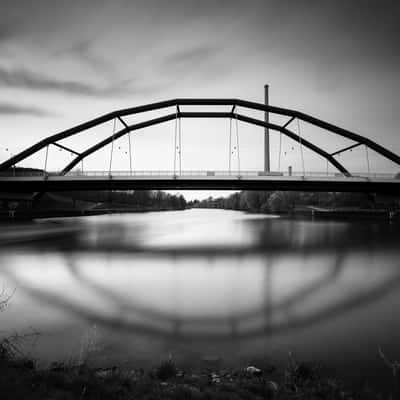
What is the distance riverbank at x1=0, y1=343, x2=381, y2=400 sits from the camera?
235 cm

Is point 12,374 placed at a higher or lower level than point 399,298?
higher

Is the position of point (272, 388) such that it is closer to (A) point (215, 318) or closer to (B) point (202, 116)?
(A) point (215, 318)

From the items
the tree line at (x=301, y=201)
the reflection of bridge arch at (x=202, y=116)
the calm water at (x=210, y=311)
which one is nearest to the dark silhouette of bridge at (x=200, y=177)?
the reflection of bridge arch at (x=202, y=116)

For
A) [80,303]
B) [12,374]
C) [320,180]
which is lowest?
[80,303]

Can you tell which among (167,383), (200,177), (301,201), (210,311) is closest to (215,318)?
(210,311)

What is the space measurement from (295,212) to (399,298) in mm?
75009

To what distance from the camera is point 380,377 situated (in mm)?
2961

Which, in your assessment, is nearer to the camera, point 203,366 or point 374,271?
point 203,366

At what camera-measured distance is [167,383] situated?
8.90 ft

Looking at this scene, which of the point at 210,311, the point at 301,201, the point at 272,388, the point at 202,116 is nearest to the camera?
the point at 272,388

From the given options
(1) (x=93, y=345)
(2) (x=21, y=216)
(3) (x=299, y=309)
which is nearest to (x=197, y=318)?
(1) (x=93, y=345)

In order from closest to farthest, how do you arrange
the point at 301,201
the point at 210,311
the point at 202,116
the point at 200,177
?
the point at 210,311 → the point at 200,177 → the point at 202,116 → the point at 301,201

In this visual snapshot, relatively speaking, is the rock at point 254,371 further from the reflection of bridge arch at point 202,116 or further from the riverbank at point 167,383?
the reflection of bridge arch at point 202,116

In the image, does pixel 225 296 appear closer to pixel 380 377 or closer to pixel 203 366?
pixel 203 366
